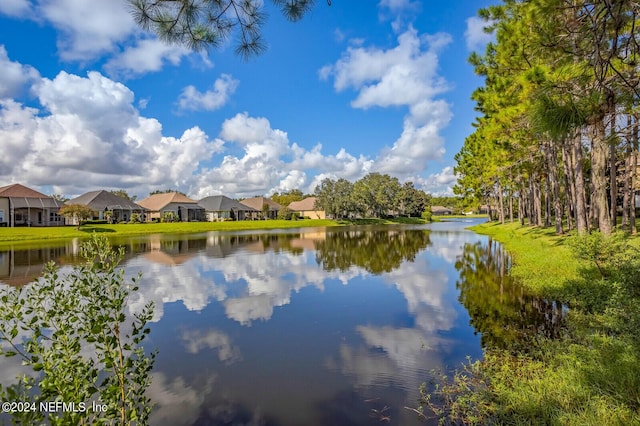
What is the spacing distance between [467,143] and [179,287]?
4175 centimetres

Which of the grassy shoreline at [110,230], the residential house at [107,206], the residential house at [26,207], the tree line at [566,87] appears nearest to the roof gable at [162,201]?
the residential house at [107,206]

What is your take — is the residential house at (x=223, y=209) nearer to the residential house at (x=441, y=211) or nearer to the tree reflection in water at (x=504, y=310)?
the tree reflection in water at (x=504, y=310)

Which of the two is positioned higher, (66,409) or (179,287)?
(66,409)

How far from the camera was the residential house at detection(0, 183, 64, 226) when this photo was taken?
43.2 m

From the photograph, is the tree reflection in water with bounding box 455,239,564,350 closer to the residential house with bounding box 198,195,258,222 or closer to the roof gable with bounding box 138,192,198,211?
the residential house with bounding box 198,195,258,222

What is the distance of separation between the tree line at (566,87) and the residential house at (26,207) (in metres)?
53.8

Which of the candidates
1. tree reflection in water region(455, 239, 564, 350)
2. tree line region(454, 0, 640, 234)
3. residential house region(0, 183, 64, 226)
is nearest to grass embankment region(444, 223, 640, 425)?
tree reflection in water region(455, 239, 564, 350)

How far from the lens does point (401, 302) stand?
1089cm

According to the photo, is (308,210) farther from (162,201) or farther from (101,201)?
(101,201)

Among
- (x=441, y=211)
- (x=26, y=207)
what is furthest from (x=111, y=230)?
(x=441, y=211)

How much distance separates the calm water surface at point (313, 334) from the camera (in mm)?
5316

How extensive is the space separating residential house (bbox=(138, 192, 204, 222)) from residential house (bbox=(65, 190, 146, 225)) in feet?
13.3

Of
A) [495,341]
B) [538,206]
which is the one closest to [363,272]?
[495,341]

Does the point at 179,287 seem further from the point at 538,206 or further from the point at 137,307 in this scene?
the point at 538,206
